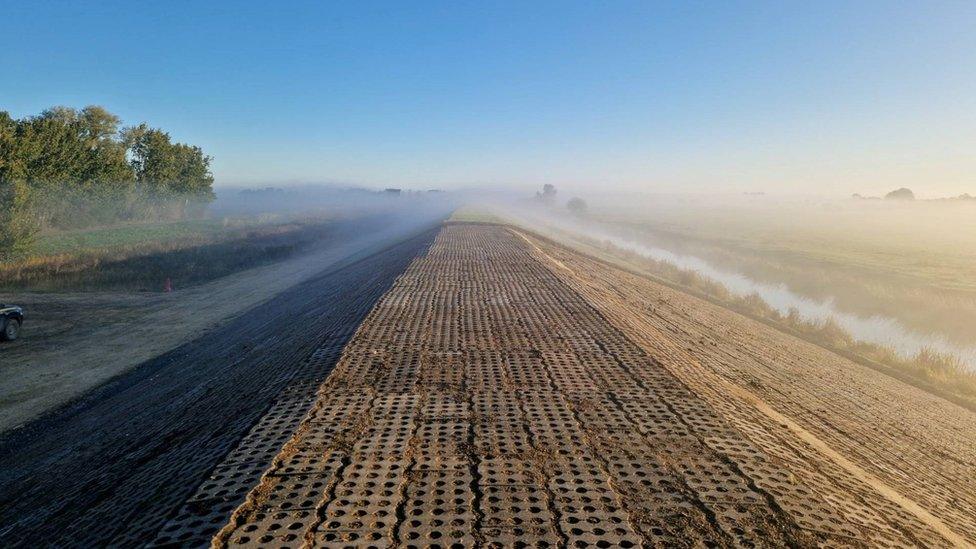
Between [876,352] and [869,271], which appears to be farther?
[869,271]

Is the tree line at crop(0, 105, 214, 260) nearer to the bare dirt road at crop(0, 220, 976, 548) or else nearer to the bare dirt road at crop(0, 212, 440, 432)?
the bare dirt road at crop(0, 212, 440, 432)

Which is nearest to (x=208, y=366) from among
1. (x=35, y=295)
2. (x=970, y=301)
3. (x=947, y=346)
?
(x=35, y=295)

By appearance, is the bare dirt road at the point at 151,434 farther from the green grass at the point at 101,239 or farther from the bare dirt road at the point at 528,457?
the green grass at the point at 101,239

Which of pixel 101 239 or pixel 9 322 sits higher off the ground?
pixel 101 239

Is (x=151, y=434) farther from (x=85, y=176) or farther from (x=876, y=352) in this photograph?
(x=85, y=176)

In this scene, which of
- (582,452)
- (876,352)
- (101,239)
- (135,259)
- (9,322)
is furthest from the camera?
(101,239)

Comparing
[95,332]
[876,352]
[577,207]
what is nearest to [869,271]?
[876,352]

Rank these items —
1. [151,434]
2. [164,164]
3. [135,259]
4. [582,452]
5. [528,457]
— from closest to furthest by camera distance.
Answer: [528,457]
[582,452]
[151,434]
[135,259]
[164,164]

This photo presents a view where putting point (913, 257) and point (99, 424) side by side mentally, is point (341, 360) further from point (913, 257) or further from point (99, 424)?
point (913, 257)
